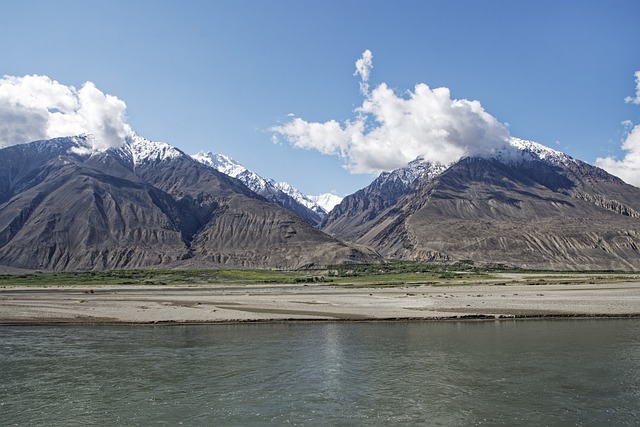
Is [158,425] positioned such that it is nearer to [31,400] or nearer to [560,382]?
[31,400]

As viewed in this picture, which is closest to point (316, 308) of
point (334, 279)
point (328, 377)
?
point (328, 377)

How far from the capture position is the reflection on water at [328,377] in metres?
24.2

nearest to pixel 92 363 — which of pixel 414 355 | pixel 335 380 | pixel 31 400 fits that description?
pixel 31 400

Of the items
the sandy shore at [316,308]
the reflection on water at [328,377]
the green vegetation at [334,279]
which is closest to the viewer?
the reflection on water at [328,377]

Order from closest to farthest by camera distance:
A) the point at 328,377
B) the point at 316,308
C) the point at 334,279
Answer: the point at 328,377, the point at 316,308, the point at 334,279

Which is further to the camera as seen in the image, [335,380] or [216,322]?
[216,322]

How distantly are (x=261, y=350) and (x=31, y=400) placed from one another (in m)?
16.9

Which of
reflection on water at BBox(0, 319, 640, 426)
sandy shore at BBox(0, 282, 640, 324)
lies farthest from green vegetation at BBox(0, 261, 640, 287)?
reflection on water at BBox(0, 319, 640, 426)

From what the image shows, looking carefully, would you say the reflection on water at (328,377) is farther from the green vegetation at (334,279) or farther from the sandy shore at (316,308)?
the green vegetation at (334,279)

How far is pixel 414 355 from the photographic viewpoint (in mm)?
36938

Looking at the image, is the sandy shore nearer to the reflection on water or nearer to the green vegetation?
the reflection on water

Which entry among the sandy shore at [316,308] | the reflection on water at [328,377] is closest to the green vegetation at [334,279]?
the sandy shore at [316,308]

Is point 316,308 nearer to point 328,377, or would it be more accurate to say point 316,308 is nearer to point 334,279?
point 328,377

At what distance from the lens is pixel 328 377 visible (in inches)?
1224
